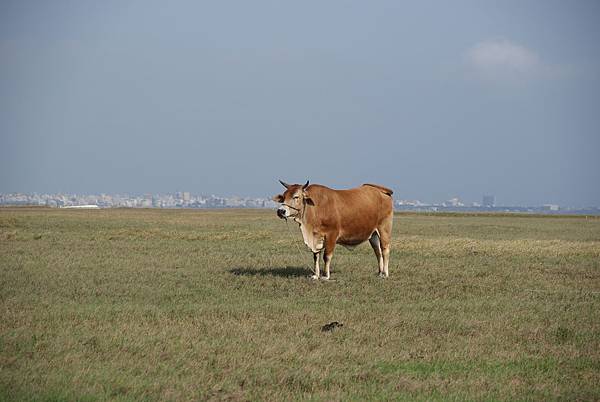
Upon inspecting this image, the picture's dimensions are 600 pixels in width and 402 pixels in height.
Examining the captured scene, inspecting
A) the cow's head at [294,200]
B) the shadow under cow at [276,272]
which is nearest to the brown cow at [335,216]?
the cow's head at [294,200]

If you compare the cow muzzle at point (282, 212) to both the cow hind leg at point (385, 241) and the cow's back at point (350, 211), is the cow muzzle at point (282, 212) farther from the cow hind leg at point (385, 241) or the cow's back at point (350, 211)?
the cow hind leg at point (385, 241)

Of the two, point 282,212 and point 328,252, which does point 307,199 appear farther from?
point 328,252

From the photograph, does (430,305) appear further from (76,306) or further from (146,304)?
(76,306)

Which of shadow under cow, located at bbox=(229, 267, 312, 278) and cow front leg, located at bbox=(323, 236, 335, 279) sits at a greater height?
cow front leg, located at bbox=(323, 236, 335, 279)

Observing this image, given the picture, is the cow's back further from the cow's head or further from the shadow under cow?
the shadow under cow

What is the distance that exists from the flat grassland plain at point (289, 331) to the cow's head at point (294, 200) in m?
1.76

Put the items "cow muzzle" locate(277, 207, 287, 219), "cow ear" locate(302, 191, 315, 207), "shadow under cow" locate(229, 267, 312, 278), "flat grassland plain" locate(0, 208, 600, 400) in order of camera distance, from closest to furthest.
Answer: "flat grassland plain" locate(0, 208, 600, 400), "cow muzzle" locate(277, 207, 287, 219), "cow ear" locate(302, 191, 315, 207), "shadow under cow" locate(229, 267, 312, 278)

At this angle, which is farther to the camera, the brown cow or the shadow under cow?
the shadow under cow

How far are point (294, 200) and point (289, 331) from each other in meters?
6.53

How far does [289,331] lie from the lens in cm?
1107

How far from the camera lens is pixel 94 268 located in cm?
1909

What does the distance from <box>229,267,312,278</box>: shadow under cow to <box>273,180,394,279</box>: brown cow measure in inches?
54.0

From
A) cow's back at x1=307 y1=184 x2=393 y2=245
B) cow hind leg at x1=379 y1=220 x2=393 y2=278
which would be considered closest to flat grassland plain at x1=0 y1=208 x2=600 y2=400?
cow hind leg at x1=379 y1=220 x2=393 y2=278

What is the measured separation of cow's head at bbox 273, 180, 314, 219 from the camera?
17141 mm
